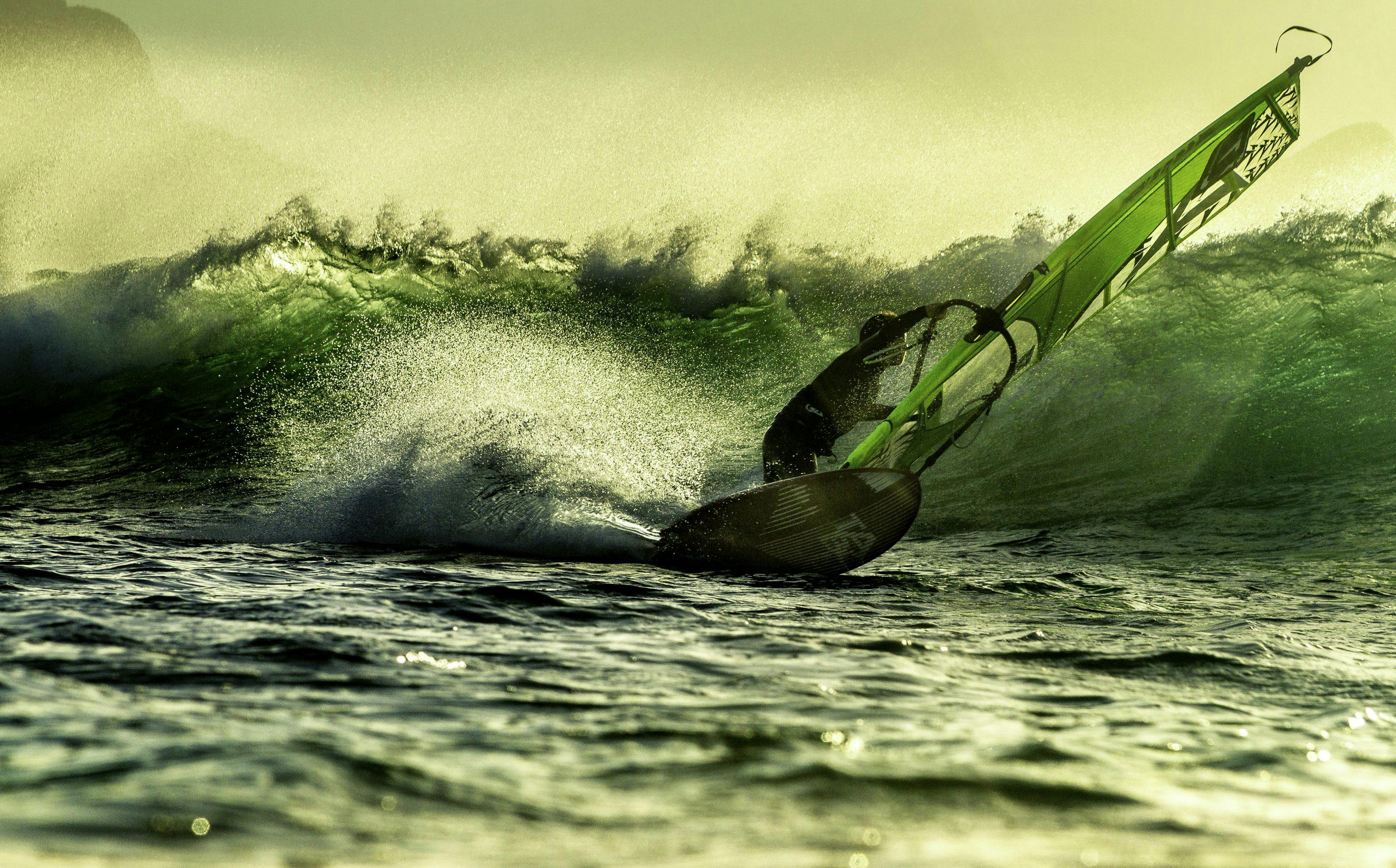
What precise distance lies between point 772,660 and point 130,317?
1266cm

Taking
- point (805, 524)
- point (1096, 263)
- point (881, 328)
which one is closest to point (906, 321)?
point (881, 328)

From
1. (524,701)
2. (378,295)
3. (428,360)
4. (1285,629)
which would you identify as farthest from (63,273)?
(1285,629)

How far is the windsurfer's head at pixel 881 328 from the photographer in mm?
5383

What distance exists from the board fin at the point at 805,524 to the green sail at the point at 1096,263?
440 millimetres

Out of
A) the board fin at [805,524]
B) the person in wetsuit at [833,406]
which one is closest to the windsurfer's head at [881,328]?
the person in wetsuit at [833,406]

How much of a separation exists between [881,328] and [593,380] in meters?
5.69

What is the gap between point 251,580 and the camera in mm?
4098

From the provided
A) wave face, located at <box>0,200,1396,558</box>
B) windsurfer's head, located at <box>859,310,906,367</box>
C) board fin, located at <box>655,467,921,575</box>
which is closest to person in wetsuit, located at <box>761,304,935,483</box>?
windsurfer's head, located at <box>859,310,906,367</box>

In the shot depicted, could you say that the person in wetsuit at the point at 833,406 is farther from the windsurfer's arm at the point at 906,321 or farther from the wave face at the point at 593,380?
the wave face at the point at 593,380

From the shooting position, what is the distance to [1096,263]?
6148 mm

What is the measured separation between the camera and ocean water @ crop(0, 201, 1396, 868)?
5.37ft

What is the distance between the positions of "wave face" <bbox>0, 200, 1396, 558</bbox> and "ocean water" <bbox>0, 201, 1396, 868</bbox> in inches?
2.1

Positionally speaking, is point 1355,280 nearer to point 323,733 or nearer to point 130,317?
point 323,733

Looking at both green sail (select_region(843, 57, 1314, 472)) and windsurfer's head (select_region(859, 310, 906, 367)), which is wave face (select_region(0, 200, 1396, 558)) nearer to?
green sail (select_region(843, 57, 1314, 472))
